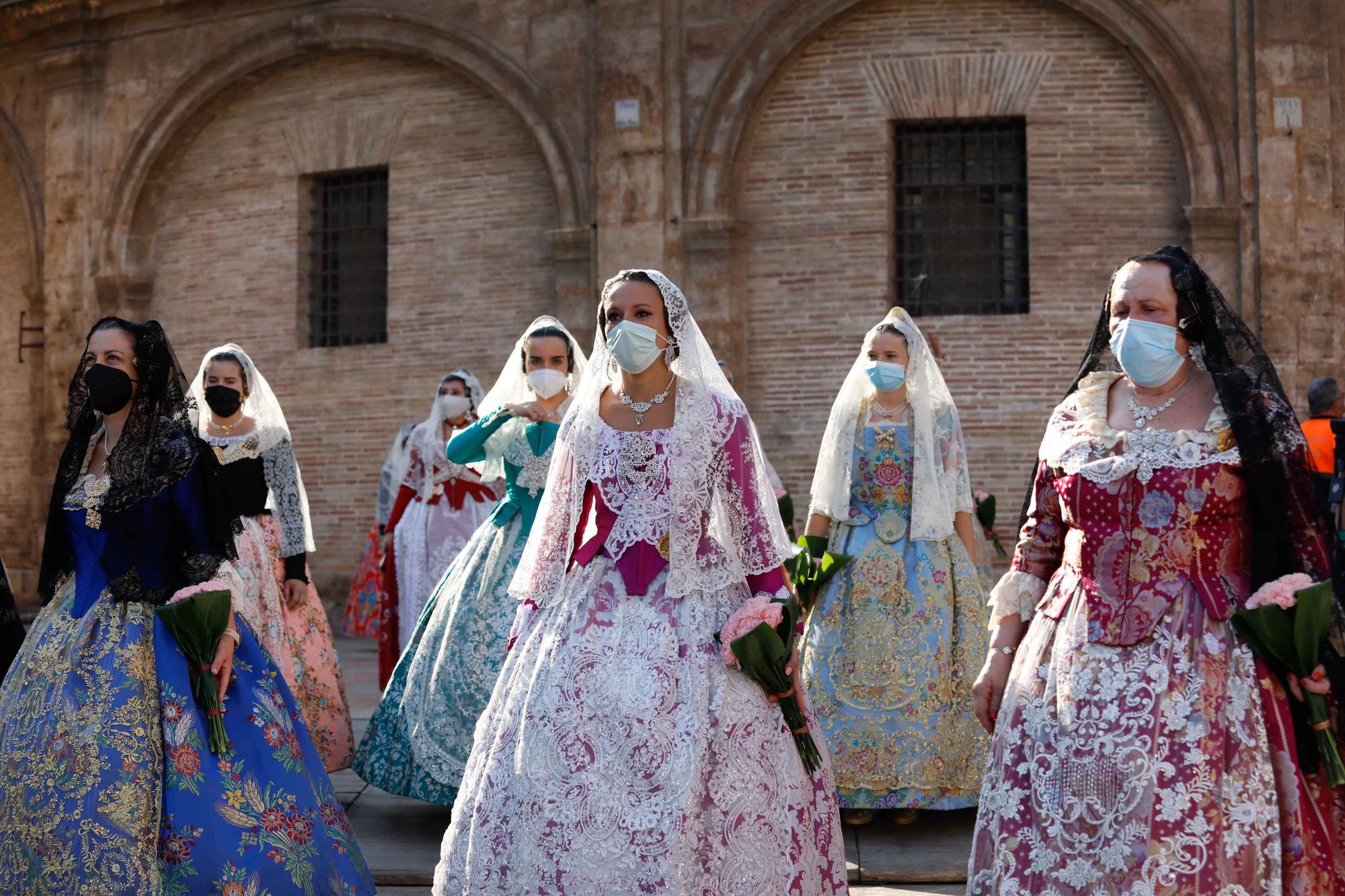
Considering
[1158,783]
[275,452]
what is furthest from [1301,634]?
[275,452]

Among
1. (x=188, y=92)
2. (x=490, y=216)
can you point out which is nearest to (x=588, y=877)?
(x=490, y=216)

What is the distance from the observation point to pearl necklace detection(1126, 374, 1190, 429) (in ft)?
11.2

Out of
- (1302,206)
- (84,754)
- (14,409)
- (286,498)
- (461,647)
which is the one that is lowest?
(84,754)

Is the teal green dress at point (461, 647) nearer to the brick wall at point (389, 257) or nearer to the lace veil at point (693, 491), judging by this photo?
the lace veil at point (693, 491)

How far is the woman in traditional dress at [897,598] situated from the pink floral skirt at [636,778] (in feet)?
7.03

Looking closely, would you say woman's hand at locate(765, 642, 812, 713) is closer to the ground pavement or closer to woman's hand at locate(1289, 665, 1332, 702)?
woman's hand at locate(1289, 665, 1332, 702)

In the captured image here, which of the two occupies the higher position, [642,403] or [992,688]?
[642,403]

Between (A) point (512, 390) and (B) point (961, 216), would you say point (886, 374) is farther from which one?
(B) point (961, 216)

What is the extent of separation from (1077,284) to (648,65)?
3803 millimetres

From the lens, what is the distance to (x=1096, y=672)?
3.23m

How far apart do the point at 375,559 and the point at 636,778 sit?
7288 millimetres

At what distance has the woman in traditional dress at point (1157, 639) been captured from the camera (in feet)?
10.0

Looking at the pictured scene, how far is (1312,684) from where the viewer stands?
10.2 ft

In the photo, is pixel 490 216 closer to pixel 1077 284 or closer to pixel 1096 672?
pixel 1077 284
